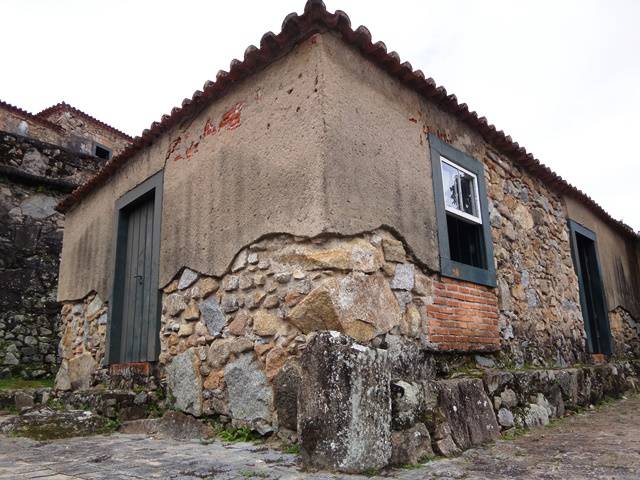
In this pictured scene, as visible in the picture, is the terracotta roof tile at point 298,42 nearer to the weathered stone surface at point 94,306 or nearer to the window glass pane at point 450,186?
the window glass pane at point 450,186

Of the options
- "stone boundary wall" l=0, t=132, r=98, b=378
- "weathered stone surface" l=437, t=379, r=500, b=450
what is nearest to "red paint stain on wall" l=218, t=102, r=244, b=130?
"weathered stone surface" l=437, t=379, r=500, b=450

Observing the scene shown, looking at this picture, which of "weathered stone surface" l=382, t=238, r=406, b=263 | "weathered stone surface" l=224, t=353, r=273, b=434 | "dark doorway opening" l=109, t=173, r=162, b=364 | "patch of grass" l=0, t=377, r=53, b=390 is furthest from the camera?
"patch of grass" l=0, t=377, r=53, b=390

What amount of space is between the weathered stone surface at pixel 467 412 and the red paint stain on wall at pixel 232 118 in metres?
2.78

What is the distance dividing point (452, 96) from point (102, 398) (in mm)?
4318

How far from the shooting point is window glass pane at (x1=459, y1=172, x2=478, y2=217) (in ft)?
17.5

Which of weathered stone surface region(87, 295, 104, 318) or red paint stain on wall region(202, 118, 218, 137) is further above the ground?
red paint stain on wall region(202, 118, 218, 137)

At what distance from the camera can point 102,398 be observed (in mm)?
4613

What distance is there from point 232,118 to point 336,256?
6.09 feet

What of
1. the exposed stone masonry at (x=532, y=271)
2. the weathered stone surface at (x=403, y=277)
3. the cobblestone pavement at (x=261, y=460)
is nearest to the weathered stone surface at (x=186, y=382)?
the cobblestone pavement at (x=261, y=460)

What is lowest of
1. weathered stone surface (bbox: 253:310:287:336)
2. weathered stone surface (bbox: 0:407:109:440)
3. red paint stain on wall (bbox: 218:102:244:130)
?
weathered stone surface (bbox: 0:407:109:440)

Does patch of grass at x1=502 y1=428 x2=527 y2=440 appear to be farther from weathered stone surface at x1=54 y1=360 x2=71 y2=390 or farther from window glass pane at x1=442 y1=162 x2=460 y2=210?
weathered stone surface at x1=54 y1=360 x2=71 y2=390

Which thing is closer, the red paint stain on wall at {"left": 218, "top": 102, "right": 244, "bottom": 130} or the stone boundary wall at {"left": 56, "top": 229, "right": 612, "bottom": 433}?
the stone boundary wall at {"left": 56, "top": 229, "right": 612, "bottom": 433}

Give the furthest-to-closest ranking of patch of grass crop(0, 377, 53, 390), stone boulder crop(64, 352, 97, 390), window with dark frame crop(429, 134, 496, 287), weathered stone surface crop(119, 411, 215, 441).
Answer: patch of grass crop(0, 377, 53, 390)
stone boulder crop(64, 352, 97, 390)
window with dark frame crop(429, 134, 496, 287)
weathered stone surface crop(119, 411, 215, 441)

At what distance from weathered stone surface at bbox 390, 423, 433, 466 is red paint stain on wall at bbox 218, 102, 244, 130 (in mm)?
2914
